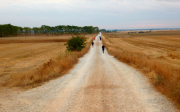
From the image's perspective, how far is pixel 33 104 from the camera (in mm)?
7410

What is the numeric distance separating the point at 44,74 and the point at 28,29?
195m

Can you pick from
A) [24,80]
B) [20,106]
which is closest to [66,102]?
[20,106]

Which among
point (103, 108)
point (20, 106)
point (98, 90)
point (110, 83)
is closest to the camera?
point (103, 108)

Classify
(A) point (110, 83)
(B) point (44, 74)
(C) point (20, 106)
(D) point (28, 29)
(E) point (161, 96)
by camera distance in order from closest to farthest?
1. (C) point (20, 106)
2. (E) point (161, 96)
3. (A) point (110, 83)
4. (B) point (44, 74)
5. (D) point (28, 29)

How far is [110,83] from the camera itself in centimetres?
1066

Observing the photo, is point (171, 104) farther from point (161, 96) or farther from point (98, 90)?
point (98, 90)

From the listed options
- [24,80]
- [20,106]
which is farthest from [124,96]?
[24,80]

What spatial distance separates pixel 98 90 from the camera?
9.18 meters

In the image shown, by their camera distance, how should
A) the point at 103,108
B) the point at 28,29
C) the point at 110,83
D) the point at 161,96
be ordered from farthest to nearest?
1. the point at 28,29
2. the point at 110,83
3. the point at 161,96
4. the point at 103,108

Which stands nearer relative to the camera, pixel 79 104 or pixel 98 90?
pixel 79 104

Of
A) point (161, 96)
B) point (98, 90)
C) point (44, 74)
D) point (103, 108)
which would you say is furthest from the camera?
point (44, 74)

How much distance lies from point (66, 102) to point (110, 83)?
3.87m

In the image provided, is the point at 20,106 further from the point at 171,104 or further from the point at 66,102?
the point at 171,104

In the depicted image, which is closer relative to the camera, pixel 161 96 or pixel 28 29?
pixel 161 96
